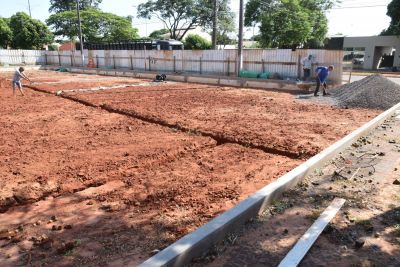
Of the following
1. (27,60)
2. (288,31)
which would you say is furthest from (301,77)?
(27,60)

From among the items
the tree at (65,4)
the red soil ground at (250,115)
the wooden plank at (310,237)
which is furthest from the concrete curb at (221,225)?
the tree at (65,4)

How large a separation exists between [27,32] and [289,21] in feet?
110

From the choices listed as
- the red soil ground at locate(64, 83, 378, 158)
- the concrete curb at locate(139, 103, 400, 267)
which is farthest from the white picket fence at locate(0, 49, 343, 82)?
the concrete curb at locate(139, 103, 400, 267)

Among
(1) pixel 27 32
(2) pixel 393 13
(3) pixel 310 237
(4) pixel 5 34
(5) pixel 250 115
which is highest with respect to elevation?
(2) pixel 393 13

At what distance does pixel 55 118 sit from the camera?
10.4m

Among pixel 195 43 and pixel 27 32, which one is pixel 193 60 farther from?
pixel 27 32

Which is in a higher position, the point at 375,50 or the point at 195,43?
the point at 195,43

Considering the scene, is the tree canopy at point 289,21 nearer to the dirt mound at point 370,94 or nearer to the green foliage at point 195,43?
the green foliage at point 195,43

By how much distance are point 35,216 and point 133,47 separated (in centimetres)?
3012

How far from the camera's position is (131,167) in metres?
6.21

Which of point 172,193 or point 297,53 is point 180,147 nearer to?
point 172,193

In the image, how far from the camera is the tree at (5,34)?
42.5m

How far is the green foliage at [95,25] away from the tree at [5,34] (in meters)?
7.85

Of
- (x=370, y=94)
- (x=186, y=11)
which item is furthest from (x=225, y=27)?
(x=370, y=94)
